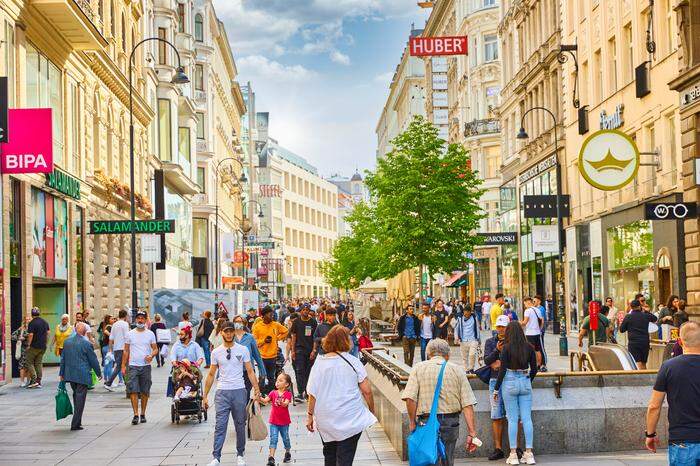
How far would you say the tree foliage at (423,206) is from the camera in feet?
145

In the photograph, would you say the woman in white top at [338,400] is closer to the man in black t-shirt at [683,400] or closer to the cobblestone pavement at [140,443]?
the man in black t-shirt at [683,400]

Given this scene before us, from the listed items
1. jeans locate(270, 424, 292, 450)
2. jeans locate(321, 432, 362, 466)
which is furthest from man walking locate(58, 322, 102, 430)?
jeans locate(321, 432, 362, 466)

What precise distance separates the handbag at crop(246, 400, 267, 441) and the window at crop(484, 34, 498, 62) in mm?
55642

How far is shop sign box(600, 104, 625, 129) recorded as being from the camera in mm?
35250

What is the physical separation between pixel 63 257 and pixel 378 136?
134730 millimetres

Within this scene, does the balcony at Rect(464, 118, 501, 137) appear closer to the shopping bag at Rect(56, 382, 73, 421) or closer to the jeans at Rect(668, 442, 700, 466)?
the shopping bag at Rect(56, 382, 73, 421)

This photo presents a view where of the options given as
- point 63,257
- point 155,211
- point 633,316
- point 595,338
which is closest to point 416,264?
point 155,211

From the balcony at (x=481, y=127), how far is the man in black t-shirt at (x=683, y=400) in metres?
57.8

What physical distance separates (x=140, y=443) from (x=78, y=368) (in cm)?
239

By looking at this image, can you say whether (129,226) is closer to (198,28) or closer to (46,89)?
(46,89)

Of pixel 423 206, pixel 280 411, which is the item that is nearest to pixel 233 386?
pixel 280 411

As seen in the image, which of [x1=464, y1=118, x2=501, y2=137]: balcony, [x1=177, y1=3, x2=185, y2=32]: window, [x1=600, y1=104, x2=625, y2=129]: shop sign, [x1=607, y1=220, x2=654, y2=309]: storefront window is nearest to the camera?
[x1=607, y1=220, x2=654, y2=309]: storefront window

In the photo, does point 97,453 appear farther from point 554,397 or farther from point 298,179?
point 298,179

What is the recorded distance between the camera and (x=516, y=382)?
12.1 m
